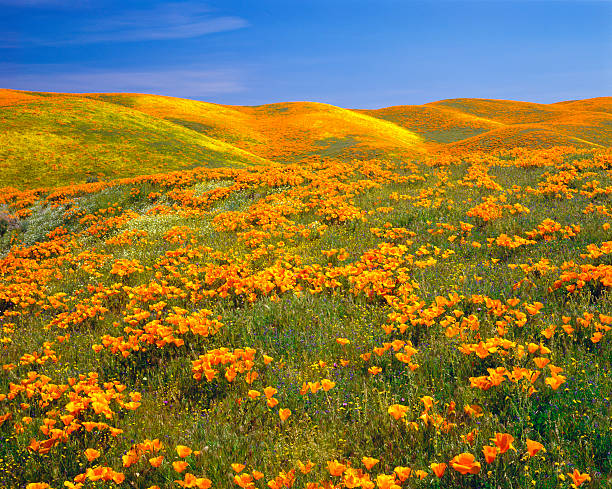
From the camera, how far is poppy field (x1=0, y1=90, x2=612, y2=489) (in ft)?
8.70

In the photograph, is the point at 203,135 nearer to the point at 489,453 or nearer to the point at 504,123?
the point at 489,453

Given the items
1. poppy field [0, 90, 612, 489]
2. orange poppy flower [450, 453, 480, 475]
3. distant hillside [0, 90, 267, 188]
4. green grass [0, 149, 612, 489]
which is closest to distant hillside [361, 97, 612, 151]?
distant hillside [0, 90, 267, 188]

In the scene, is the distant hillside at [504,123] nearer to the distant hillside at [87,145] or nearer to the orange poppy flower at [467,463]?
the distant hillside at [87,145]

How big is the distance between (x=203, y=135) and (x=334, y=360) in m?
48.4

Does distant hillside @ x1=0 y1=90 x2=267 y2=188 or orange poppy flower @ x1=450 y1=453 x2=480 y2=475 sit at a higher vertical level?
distant hillside @ x1=0 y1=90 x2=267 y2=188

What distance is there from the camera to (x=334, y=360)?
401 centimetres

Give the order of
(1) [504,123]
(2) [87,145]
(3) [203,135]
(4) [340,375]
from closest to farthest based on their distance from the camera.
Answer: (4) [340,375] → (2) [87,145] → (3) [203,135] → (1) [504,123]

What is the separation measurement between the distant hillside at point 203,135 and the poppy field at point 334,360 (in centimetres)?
2446

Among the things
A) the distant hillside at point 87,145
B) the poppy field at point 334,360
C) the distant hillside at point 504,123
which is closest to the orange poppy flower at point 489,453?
the poppy field at point 334,360

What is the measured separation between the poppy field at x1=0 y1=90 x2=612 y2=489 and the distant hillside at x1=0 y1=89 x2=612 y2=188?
24.5 m

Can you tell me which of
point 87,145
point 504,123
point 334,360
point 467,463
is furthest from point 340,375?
point 504,123

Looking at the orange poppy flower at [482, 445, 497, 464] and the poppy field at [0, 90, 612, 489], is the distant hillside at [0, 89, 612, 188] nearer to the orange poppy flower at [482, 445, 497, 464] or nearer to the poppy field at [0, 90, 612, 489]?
the poppy field at [0, 90, 612, 489]

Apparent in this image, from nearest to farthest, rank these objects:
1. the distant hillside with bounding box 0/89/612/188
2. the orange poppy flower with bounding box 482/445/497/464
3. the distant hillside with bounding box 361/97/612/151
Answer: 1. the orange poppy flower with bounding box 482/445/497/464
2. the distant hillside with bounding box 0/89/612/188
3. the distant hillside with bounding box 361/97/612/151

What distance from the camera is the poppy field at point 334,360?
8.70 ft
